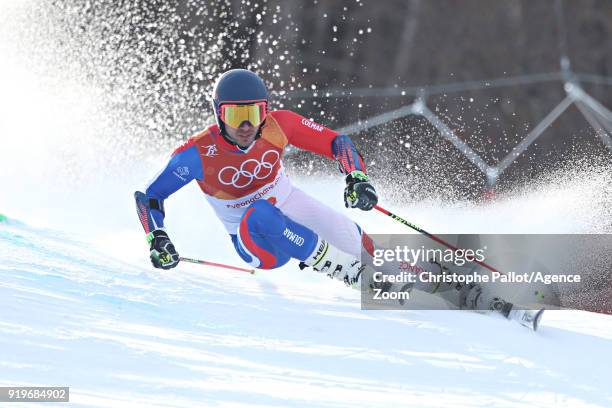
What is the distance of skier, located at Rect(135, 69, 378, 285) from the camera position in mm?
3072

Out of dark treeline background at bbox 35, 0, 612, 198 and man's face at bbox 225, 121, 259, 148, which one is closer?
man's face at bbox 225, 121, 259, 148

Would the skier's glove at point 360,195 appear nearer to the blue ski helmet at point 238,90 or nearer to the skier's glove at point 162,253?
the blue ski helmet at point 238,90

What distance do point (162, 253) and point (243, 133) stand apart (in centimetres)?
54

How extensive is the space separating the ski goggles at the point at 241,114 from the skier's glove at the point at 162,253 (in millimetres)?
503

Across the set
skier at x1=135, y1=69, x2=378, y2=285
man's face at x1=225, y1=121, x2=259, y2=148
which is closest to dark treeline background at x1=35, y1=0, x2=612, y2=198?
skier at x1=135, y1=69, x2=378, y2=285

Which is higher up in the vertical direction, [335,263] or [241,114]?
[241,114]

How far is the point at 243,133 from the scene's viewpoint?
10.3ft

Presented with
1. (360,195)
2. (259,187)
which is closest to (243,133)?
(259,187)

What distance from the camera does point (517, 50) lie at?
49.0 ft

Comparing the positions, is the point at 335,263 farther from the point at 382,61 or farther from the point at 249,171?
the point at 382,61

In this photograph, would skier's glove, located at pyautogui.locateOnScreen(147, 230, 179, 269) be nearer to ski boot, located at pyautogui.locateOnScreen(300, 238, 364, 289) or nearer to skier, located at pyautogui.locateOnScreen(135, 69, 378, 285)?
skier, located at pyautogui.locateOnScreen(135, 69, 378, 285)

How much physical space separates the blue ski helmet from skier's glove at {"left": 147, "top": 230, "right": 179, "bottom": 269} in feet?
1.63

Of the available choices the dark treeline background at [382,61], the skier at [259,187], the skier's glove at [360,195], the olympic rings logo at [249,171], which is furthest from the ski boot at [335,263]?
the dark treeline background at [382,61]

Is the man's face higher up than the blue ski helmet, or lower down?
lower down
